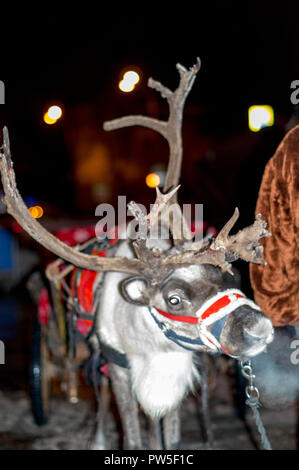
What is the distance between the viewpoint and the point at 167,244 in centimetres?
352

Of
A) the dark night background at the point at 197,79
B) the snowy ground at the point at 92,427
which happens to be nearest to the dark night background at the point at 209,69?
the dark night background at the point at 197,79

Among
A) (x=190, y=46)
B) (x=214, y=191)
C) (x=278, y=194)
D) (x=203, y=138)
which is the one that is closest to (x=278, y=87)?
(x=190, y=46)

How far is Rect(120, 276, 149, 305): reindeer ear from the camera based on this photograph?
3.11m

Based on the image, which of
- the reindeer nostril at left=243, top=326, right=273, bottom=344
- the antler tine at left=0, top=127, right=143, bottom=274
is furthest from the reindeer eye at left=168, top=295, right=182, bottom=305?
the reindeer nostril at left=243, top=326, right=273, bottom=344

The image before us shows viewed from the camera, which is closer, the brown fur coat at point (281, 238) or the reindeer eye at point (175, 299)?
the brown fur coat at point (281, 238)

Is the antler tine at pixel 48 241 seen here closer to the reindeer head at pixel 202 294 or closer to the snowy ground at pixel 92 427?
the reindeer head at pixel 202 294

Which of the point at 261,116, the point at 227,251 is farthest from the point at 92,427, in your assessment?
the point at 261,116

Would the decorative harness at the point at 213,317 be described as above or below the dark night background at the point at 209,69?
below

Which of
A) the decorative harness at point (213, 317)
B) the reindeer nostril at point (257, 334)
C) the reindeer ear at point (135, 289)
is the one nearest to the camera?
the reindeer nostril at point (257, 334)

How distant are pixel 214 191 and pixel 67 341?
3809 mm

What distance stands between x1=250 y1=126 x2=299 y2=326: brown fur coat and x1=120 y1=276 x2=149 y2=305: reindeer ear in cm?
70

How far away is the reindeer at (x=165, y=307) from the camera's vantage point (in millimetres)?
2803

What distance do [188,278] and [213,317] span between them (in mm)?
322

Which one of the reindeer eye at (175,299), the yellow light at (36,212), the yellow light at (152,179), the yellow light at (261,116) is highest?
the yellow light at (152,179)
